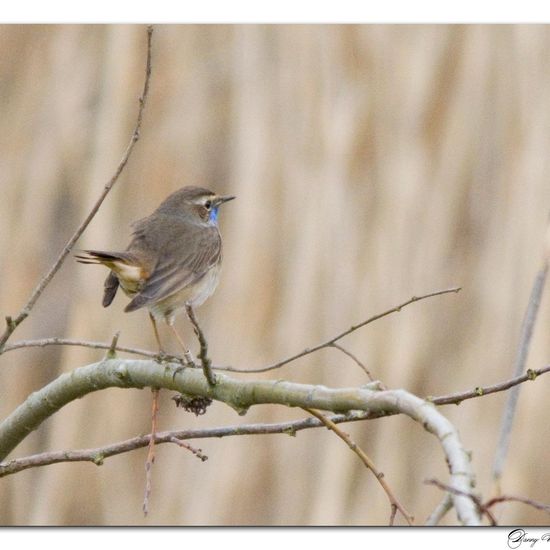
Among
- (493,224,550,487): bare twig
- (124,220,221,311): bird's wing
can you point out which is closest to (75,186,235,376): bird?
(124,220,221,311): bird's wing

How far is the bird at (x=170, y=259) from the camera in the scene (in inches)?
94.9

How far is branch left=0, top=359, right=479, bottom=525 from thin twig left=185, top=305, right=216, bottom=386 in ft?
0.11

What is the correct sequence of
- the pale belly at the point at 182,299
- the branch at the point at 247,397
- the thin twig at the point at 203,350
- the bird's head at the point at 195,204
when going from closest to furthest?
the branch at the point at 247,397 < the thin twig at the point at 203,350 < the pale belly at the point at 182,299 < the bird's head at the point at 195,204

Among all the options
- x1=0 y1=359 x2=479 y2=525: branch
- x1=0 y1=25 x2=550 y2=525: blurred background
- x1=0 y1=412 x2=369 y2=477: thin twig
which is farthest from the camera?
x1=0 y1=25 x2=550 y2=525: blurred background

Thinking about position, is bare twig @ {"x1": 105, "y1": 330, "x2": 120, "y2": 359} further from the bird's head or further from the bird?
the bird's head

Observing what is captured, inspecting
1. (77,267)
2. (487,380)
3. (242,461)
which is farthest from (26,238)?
(487,380)

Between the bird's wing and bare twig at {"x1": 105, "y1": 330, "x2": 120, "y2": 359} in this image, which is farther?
the bird's wing

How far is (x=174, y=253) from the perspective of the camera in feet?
8.71

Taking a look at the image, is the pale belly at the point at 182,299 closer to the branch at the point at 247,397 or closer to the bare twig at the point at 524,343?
the branch at the point at 247,397

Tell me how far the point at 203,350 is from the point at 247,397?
0.54 feet

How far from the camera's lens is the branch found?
1032 mm

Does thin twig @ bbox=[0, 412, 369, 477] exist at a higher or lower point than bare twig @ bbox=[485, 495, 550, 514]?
higher

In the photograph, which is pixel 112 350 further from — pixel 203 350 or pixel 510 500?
pixel 510 500

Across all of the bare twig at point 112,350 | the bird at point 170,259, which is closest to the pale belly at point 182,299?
the bird at point 170,259
